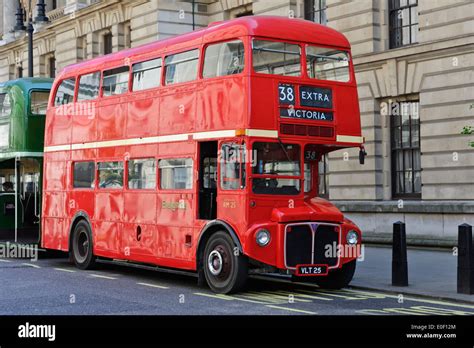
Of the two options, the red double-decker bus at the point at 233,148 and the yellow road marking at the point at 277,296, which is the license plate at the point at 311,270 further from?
the yellow road marking at the point at 277,296

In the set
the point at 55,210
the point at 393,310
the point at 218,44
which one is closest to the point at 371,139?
the point at 55,210

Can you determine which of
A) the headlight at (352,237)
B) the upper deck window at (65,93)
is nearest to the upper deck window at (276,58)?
the headlight at (352,237)

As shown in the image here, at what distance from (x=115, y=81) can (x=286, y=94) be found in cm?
493

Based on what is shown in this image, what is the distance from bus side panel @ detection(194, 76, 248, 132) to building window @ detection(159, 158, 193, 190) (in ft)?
2.47

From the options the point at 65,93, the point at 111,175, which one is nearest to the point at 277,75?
the point at 111,175

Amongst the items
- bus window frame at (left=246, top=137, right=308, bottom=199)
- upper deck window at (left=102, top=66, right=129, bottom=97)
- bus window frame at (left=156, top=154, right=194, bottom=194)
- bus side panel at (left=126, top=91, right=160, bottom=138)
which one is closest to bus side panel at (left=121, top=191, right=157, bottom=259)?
bus window frame at (left=156, top=154, right=194, bottom=194)

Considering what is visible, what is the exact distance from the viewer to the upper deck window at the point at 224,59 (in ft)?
46.2

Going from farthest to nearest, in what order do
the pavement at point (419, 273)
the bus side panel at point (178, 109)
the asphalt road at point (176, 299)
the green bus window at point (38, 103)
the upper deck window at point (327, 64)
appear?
1. the green bus window at point (38, 103)
2. the bus side panel at point (178, 109)
3. the upper deck window at point (327, 64)
4. the pavement at point (419, 273)
5. the asphalt road at point (176, 299)

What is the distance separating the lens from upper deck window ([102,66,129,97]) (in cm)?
1734

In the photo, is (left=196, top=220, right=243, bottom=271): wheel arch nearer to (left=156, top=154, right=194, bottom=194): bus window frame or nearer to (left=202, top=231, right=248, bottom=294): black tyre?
(left=202, top=231, right=248, bottom=294): black tyre

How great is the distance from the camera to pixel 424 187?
76.3 feet

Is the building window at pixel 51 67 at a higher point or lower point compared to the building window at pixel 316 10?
higher

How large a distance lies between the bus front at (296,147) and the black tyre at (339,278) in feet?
0.06

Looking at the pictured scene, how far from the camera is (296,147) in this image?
14.3m
